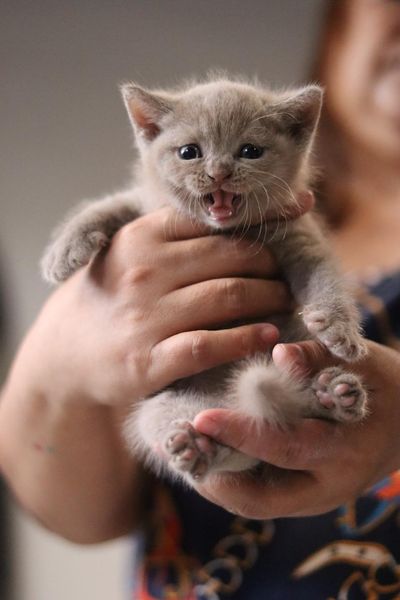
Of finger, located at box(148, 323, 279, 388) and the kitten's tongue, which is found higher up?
the kitten's tongue

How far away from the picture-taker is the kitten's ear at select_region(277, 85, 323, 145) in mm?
899

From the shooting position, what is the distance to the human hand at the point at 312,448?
754mm

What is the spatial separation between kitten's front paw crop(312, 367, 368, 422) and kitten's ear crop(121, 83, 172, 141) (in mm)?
470

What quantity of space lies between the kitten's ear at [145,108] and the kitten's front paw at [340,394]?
1.54 ft

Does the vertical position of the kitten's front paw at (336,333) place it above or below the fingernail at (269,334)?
above

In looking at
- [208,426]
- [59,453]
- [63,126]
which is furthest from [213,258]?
[63,126]

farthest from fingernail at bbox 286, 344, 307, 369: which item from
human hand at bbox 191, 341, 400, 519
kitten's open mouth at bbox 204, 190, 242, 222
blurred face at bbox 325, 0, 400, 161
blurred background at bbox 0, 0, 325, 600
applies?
blurred background at bbox 0, 0, 325, 600

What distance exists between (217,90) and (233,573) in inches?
31.6

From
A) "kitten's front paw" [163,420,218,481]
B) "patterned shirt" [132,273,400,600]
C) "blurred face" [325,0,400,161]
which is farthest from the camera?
"blurred face" [325,0,400,161]

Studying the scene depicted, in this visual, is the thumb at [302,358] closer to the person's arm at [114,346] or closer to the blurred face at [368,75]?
the person's arm at [114,346]

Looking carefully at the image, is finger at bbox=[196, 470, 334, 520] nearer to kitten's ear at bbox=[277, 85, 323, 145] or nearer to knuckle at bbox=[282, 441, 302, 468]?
knuckle at bbox=[282, 441, 302, 468]

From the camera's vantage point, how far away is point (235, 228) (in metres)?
0.91

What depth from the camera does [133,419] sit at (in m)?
0.93

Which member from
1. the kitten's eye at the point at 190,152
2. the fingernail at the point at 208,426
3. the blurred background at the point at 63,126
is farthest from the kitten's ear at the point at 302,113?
the blurred background at the point at 63,126
